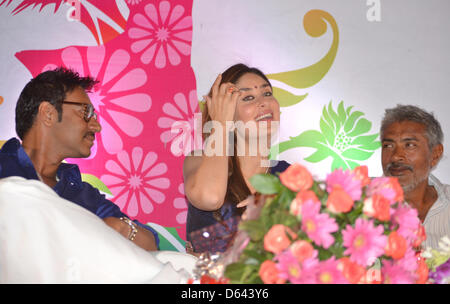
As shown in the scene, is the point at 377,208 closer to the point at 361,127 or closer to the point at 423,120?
the point at 423,120

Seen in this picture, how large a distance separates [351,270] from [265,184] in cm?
28

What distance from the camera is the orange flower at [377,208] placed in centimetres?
103

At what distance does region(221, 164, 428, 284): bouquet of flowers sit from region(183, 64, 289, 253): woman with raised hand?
2.02ft

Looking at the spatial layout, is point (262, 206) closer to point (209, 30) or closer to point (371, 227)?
point (371, 227)

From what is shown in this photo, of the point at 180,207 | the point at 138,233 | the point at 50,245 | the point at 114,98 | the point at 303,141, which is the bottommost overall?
the point at 180,207

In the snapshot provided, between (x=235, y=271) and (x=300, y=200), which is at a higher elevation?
(x=300, y=200)

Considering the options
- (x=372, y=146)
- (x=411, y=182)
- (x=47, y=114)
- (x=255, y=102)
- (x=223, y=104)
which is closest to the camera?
(x=223, y=104)

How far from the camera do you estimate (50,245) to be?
3.62 ft

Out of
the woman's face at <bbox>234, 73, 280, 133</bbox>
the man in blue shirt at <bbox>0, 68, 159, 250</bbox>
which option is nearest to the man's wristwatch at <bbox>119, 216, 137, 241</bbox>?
the man in blue shirt at <bbox>0, 68, 159, 250</bbox>

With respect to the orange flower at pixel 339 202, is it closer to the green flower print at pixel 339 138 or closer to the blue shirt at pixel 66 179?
the blue shirt at pixel 66 179

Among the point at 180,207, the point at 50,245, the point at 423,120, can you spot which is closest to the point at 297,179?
the point at 50,245

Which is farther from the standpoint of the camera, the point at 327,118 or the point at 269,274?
the point at 327,118

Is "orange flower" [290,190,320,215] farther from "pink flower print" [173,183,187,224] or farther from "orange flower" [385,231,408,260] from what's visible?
"pink flower print" [173,183,187,224]
